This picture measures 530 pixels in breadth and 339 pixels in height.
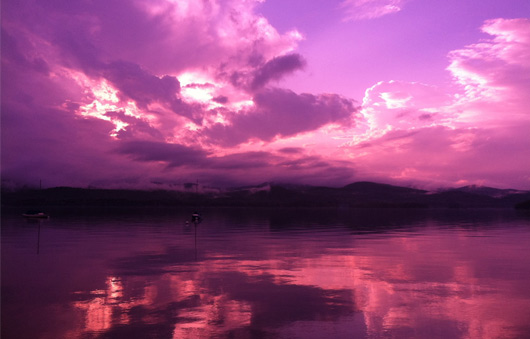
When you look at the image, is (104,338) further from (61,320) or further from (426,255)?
(426,255)

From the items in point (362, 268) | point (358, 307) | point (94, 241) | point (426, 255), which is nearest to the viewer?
point (358, 307)

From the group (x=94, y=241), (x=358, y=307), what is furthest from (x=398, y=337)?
(x=94, y=241)

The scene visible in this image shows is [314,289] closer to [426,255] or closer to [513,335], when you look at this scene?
[513,335]

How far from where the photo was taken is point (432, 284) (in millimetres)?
20422

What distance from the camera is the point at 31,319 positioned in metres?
14.6

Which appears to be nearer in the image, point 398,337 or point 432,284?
point 398,337

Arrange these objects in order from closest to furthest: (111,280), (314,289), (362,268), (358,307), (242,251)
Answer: (358,307) < (314,289) < (111,280) < (362,268) < (242,251)

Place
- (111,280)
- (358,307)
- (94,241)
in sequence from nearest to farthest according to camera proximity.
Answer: (358,307)
(111,280)
(94,241)

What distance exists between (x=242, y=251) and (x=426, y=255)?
44.7 feet

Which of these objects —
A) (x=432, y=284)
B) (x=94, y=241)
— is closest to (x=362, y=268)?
(x=432, y=284)

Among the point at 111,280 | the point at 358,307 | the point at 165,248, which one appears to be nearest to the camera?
the point at 358,307

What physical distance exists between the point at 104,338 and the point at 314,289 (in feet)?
31.7

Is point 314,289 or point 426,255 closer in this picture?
point 314,289

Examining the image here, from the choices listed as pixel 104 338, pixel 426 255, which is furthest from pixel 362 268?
pixel 104 338
